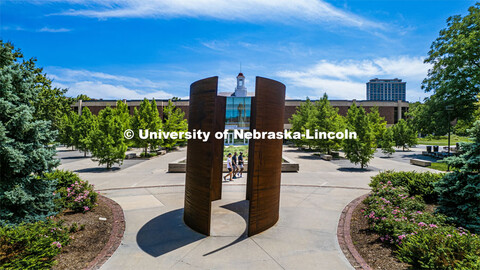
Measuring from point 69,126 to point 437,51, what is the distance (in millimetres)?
45234

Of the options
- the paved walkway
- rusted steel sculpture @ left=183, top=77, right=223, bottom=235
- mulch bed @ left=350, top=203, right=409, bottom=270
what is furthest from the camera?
rusted steel sculpture @ left=183, top=77, right=223, bottom=235

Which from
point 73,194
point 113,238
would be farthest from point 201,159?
point 73,194

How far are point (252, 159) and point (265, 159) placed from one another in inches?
15.3

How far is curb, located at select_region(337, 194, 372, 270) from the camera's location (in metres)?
5.77

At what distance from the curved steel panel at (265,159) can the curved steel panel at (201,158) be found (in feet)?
3.83

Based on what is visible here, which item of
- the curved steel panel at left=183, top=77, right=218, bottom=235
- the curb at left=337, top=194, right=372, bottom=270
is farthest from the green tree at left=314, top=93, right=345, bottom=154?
the curved steel panel at left=183, top=77, right=218, bottom=235

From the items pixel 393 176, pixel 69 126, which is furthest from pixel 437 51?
pixel 69 126

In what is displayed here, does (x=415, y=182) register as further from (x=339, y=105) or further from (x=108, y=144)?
(x=339, y=105)

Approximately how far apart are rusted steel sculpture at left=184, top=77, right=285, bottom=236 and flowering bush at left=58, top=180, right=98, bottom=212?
11.6 feet

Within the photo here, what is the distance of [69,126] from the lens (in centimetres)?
3222

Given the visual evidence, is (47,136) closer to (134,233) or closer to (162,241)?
(134,233)

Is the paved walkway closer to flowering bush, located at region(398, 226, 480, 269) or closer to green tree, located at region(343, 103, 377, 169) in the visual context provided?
flowering bush, located at region(398, 226, 480, 269)

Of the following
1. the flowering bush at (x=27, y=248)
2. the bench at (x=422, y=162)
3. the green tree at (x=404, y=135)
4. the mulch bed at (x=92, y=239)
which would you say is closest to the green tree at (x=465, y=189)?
the mulch bed at (x=92, y=239)

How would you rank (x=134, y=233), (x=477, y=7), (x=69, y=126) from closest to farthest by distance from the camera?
1. (x=134, y=233)
2. (x=477, y=7)
3. (x=69, y=126)
